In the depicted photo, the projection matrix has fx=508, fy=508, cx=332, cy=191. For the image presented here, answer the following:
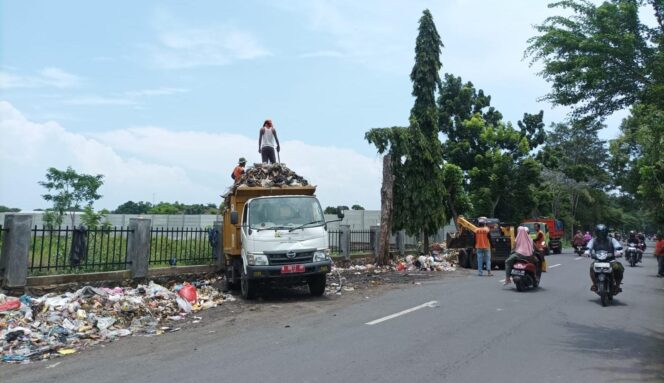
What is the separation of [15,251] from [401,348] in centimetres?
745

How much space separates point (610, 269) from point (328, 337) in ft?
21.3

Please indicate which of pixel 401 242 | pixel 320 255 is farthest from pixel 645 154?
pixel 320 255

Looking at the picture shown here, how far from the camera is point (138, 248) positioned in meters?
11.8

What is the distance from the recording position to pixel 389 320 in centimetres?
881

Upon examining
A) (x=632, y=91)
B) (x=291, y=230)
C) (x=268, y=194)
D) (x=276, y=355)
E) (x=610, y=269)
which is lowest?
(x=276, y=355)

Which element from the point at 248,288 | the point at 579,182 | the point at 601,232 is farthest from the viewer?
the point at 579,182

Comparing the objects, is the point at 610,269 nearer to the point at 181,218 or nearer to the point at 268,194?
the point at 268,194

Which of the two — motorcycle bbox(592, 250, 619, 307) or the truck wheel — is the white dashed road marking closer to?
motorcycle bbox(592, 250, 619, 307)

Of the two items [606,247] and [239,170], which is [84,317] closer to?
[239,170]

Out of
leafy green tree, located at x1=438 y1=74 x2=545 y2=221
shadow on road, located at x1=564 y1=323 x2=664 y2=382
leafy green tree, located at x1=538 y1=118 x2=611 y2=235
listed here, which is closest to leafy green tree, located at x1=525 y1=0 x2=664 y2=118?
shadow on road, located at x1=564 y1=323 x2=664 y2=382

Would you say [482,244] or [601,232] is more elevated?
[601,232]

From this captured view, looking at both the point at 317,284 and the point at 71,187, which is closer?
the point at 317,284

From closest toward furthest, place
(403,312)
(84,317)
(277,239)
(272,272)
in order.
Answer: (84,317) < (403,312) < (272,272) < (277,239)

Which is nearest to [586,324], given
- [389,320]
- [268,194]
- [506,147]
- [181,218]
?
[389,320]
